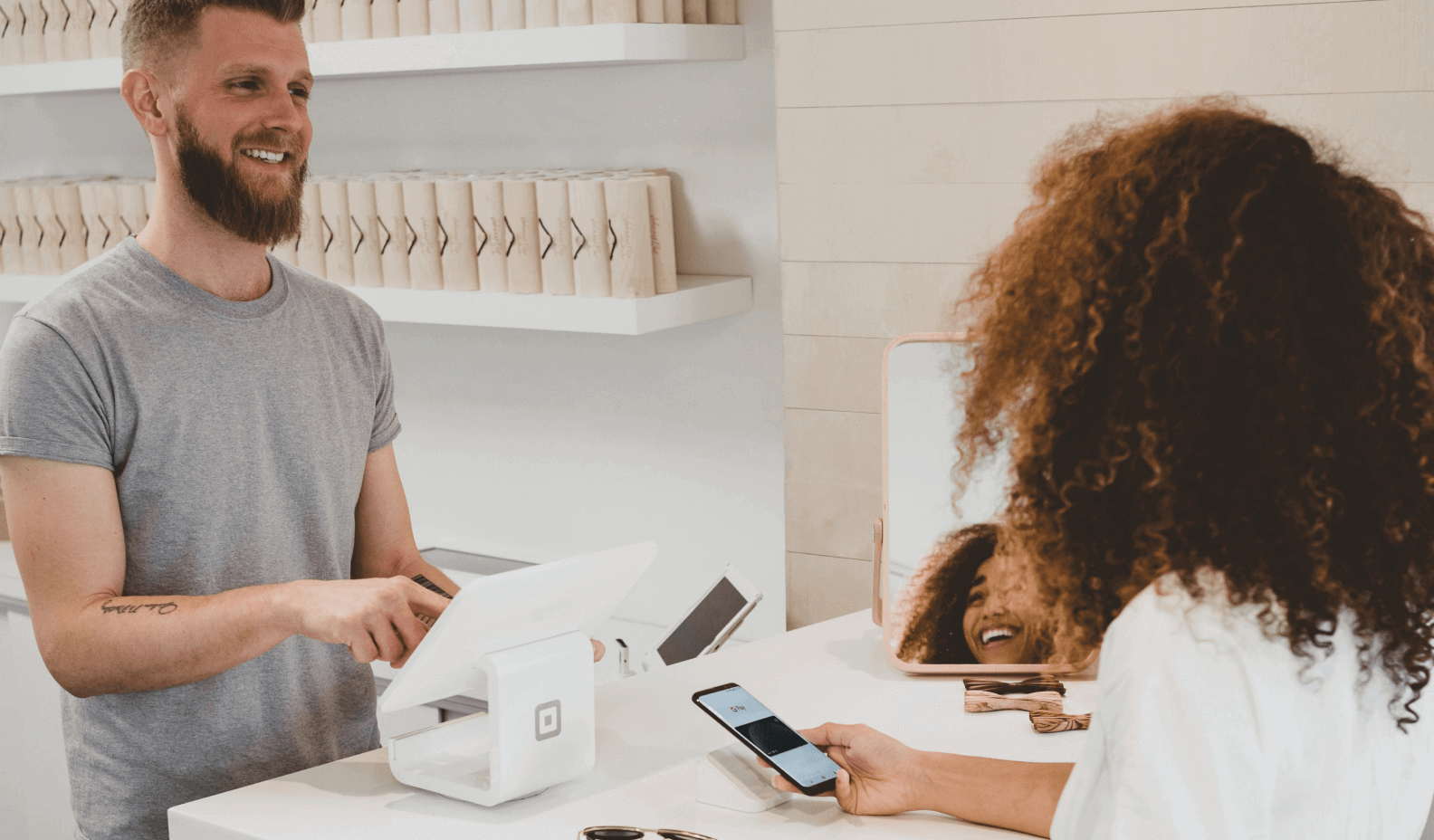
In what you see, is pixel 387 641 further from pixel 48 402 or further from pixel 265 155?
pixel 265 155

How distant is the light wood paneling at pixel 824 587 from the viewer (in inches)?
71.2

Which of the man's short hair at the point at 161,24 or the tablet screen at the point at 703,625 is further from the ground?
the man's short hair at the point at 161,24

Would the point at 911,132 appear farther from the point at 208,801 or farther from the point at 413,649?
the point at 208,801

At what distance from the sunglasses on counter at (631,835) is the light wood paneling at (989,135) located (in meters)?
0.91

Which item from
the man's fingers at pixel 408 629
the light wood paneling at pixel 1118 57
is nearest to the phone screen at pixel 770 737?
the man's fingers at pixel 408 629

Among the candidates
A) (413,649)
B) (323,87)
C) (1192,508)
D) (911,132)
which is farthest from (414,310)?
(1192,508)

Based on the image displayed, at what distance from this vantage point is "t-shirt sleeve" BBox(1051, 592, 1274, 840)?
75cm

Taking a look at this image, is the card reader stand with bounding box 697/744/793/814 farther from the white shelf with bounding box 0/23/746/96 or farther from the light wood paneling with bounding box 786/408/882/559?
the white shelf with bounding box 0/23/746/96

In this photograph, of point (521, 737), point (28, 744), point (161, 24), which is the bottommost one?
point (28, 744)

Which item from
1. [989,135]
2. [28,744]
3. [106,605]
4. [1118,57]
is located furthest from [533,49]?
[28,744]

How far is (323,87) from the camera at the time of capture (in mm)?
2547

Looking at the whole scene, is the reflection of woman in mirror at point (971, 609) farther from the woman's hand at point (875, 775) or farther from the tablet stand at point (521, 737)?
the tablet stand at point (521, 737)

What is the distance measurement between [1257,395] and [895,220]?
3.17 feet

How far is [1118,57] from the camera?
1516 millimetres
